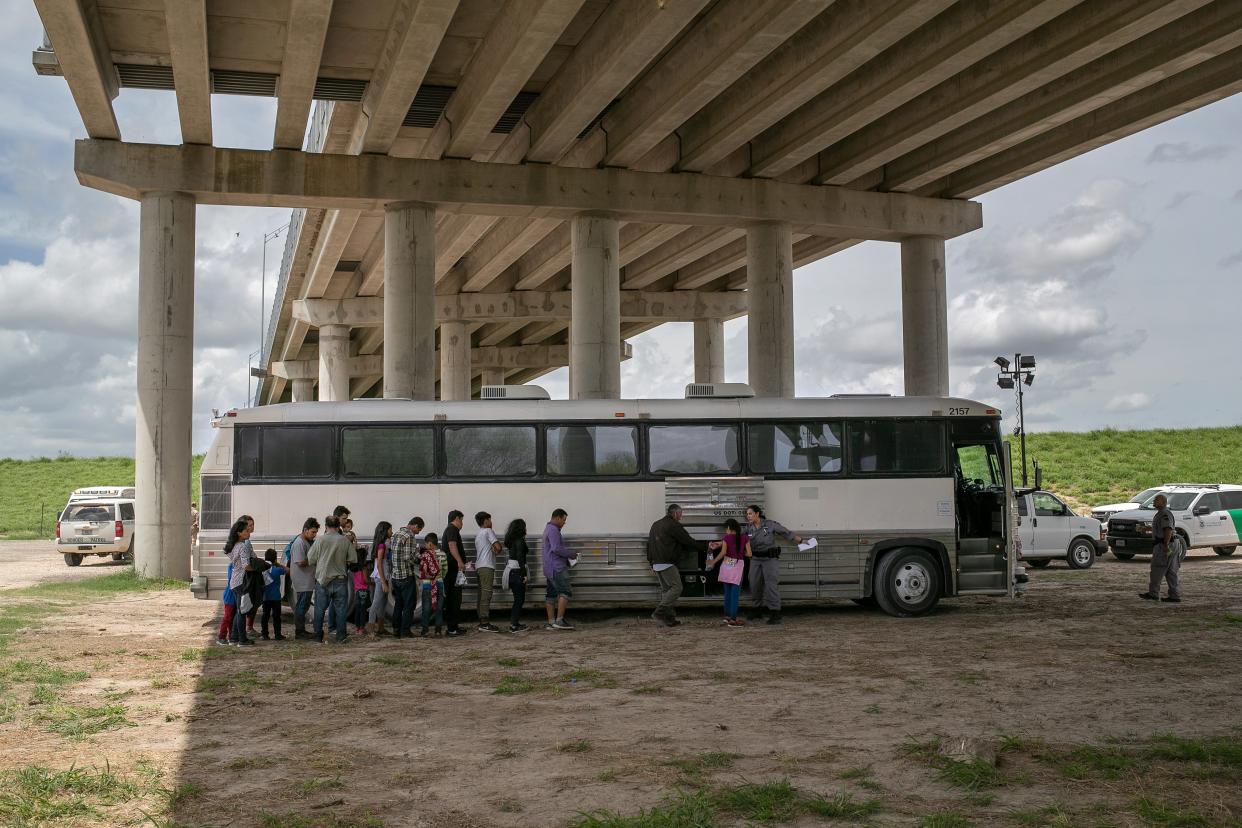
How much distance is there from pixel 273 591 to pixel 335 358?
3096 cm

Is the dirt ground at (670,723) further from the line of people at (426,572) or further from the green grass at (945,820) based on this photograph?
the line of people at (426,572)

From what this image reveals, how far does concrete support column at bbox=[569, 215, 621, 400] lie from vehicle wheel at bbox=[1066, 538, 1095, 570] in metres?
11.5

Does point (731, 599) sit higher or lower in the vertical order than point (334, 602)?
lower

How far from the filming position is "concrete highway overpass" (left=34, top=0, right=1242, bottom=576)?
2031cm

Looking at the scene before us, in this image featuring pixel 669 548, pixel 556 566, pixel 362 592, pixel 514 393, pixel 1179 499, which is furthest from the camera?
pixel 1179 499

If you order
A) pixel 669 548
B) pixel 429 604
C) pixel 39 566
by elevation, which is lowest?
pixel 39 566

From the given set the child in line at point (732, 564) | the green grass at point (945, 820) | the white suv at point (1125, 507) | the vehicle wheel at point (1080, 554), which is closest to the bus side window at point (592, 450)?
the child in line at point (732, 564)

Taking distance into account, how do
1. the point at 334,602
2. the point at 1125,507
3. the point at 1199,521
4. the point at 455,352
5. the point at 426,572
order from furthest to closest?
the point at 455,352
the point at 1125,507
the point at 1199,521
the point at 426,572
the point at 334,602

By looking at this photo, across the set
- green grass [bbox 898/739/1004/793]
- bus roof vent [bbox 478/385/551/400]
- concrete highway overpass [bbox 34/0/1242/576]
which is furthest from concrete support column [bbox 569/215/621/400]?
green grass [bbox 898/739/1004/793]

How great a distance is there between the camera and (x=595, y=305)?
28.0 metres

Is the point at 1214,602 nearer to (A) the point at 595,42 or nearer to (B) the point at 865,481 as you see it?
(B) the point at 865,481

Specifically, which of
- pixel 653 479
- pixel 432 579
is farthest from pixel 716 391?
pixel 432 579

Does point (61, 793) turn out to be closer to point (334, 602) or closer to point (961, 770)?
point (961, 770)

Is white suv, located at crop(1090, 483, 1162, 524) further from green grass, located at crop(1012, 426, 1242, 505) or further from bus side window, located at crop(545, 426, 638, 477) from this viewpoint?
bus side window, located at crop(545, 426, 638, 477)
